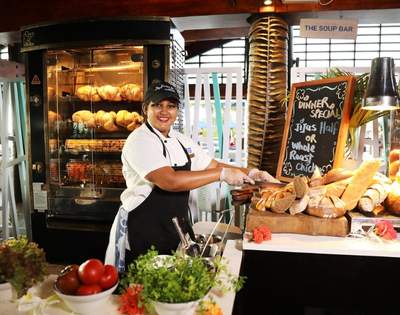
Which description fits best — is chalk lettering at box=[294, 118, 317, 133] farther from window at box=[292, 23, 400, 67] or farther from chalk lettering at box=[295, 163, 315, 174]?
window at box=[292, 23, 400, 67]

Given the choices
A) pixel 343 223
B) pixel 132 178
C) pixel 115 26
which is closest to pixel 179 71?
pixel 115 26

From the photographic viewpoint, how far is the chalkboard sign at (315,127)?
2.67 meters

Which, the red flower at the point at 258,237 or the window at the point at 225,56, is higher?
the window at the point at 225,56

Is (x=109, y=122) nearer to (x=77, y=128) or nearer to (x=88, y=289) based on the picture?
(x=77, y=128)

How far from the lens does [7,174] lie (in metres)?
4.02

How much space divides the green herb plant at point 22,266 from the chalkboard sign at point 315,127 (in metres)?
2.08

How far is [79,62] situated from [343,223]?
2.82 m

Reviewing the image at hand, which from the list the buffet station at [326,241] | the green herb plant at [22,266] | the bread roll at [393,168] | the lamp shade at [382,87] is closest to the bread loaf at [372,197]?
the buffet station at [326,241]

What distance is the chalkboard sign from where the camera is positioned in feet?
8.76

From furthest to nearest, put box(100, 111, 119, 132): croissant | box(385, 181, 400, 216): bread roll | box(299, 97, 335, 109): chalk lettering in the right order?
box(100, 111, 119, 132): croissant, box(299, 97, 335, 109): chalk lettering, box(385, 181, 400, 216): bread roll

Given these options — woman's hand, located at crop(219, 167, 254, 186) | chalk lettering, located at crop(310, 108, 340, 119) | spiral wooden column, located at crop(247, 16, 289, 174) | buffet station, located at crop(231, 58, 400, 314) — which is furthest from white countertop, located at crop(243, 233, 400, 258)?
spiral wooden column, located at crop(247, 16, 289, 174)

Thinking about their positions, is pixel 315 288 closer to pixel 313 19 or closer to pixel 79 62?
pixel 313 19

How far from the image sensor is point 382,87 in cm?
209

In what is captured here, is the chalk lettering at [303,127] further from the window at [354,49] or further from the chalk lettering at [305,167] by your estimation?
the window at [354,49]
